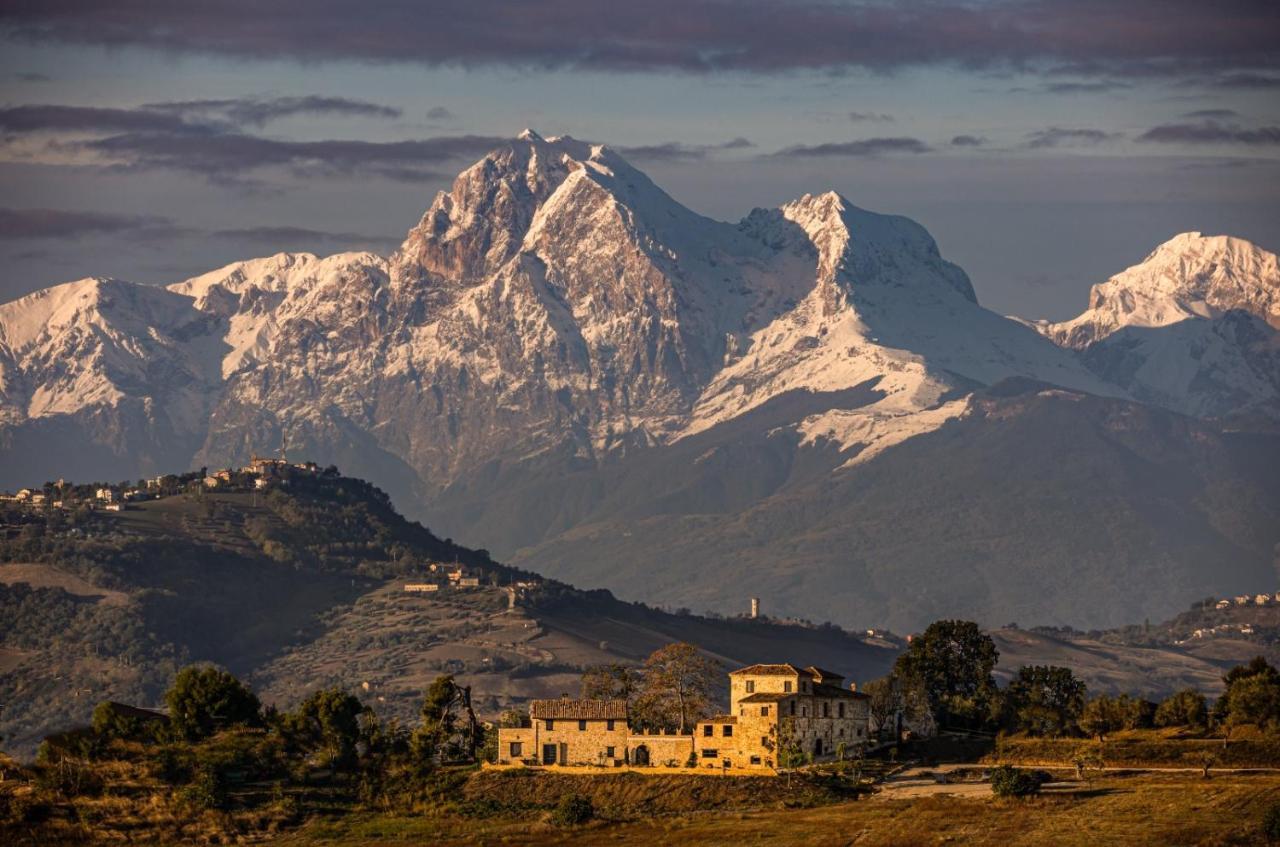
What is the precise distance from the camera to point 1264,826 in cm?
19862

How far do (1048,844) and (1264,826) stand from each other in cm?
1472

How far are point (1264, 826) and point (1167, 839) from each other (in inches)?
263

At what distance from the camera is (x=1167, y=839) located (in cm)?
19862

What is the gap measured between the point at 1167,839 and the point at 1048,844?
807cm

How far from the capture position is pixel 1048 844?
199500 millimetres
